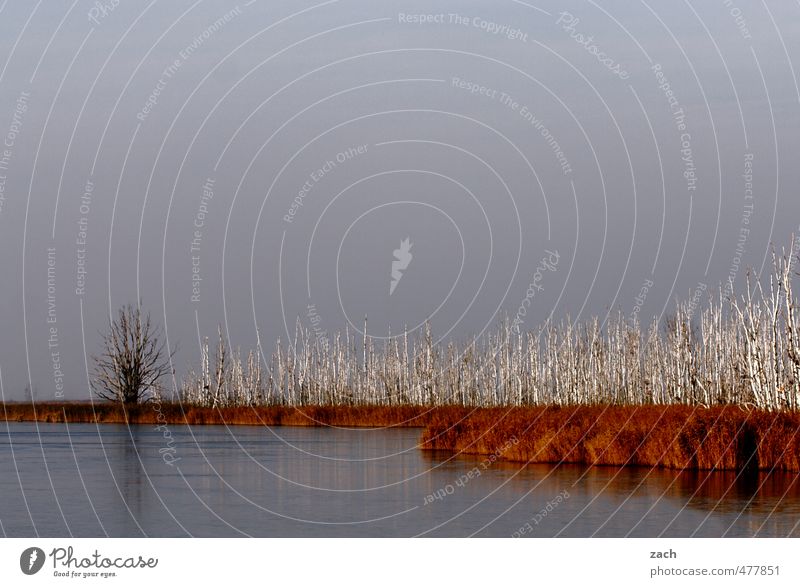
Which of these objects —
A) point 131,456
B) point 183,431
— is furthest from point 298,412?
point 131,456

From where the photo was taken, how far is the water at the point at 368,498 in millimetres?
18328

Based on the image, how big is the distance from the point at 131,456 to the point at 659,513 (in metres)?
17.0

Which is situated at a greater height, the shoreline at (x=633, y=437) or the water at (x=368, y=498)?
the shoreline at (x=633, y=437)

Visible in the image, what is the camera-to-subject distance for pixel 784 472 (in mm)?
23812

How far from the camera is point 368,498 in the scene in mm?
22219
